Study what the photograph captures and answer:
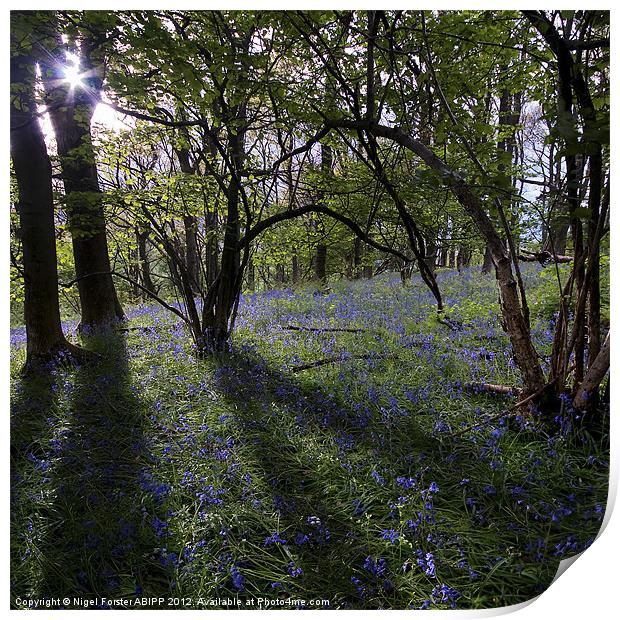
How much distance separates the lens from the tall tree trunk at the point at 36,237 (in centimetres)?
267

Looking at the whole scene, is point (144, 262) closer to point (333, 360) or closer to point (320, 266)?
point (333, 360)

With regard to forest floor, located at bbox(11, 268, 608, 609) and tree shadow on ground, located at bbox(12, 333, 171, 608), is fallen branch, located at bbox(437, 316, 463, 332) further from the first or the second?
tree shadow on ground, located at bbox(12, 333, 171, 608)

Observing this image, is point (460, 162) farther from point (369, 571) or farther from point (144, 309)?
point (144, 309)

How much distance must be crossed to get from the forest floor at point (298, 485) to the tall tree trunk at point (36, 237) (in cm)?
18

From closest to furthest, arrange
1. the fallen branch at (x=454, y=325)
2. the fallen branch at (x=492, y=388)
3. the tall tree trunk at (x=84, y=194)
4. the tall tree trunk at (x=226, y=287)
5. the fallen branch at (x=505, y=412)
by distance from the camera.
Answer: the fallen branch at (x=505, y=412) < the fallen branch at (x=492, y=388) < the tall tree trunk at (x=84, y=194) < the tall tree trunk at (x=226, y=287) < the fallen branch at (x=454, y=325)

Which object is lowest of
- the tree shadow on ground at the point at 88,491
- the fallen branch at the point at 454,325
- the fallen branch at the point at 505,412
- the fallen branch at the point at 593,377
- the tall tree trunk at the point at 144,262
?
the tree shadow on ground at the point at 88,491

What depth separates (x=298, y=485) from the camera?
1.93m

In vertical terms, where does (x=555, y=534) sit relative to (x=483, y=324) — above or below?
below

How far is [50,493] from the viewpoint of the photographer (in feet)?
6.39

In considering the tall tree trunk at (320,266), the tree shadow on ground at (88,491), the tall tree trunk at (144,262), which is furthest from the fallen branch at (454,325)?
the tall tree trunk at (320,266)

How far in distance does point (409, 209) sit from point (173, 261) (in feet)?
7.93

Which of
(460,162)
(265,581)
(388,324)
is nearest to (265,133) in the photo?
(460,162)

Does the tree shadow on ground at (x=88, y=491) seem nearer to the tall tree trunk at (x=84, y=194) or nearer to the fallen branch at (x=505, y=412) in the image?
the tall tree trunk at (x=84, y=194)

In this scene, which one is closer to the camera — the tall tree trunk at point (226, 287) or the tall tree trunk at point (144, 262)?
the tall tree trunk at point (226, 287)
